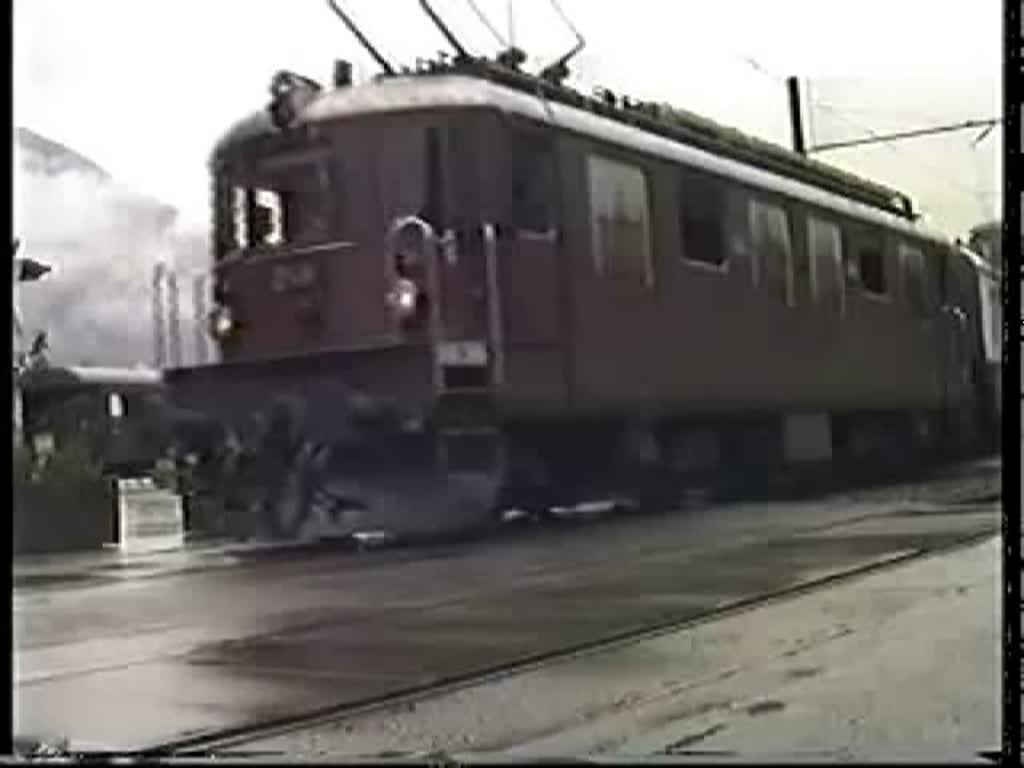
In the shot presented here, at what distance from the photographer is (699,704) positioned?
2482 mm

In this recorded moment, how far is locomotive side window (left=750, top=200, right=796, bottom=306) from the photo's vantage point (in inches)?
101

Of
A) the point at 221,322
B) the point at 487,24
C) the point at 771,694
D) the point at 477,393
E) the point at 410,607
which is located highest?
the point at 487,24

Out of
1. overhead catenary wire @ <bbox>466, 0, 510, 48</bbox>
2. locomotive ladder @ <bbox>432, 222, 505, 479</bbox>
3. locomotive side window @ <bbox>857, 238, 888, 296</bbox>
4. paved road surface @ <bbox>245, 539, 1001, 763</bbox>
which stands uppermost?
overhead catenary wire @ <bbox>466, 0, 510, 48</bbox>

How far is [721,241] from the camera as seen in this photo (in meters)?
2.60

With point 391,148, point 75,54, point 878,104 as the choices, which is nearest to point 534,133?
point 391,148

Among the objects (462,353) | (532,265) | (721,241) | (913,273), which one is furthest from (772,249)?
(462,353)

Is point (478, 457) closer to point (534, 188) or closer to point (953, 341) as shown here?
point (534, 188)

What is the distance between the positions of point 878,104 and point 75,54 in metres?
1.20

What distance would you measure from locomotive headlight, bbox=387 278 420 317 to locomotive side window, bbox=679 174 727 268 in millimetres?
380

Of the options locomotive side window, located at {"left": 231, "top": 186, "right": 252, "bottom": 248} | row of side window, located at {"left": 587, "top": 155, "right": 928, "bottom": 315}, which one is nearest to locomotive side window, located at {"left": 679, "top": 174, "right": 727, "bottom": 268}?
row of side window, located at {"left": 587, "top": 155, "right": 928, "bottom": 315}

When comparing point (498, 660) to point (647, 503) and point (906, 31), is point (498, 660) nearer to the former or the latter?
point (647, 503)

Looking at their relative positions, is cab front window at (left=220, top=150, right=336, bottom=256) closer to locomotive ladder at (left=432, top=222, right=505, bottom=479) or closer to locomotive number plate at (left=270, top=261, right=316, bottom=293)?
locomotive number plate at (left=270, top=261, right=316, bottom=293)

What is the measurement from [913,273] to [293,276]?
0.87 metres

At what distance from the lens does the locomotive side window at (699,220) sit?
2.57 metres
